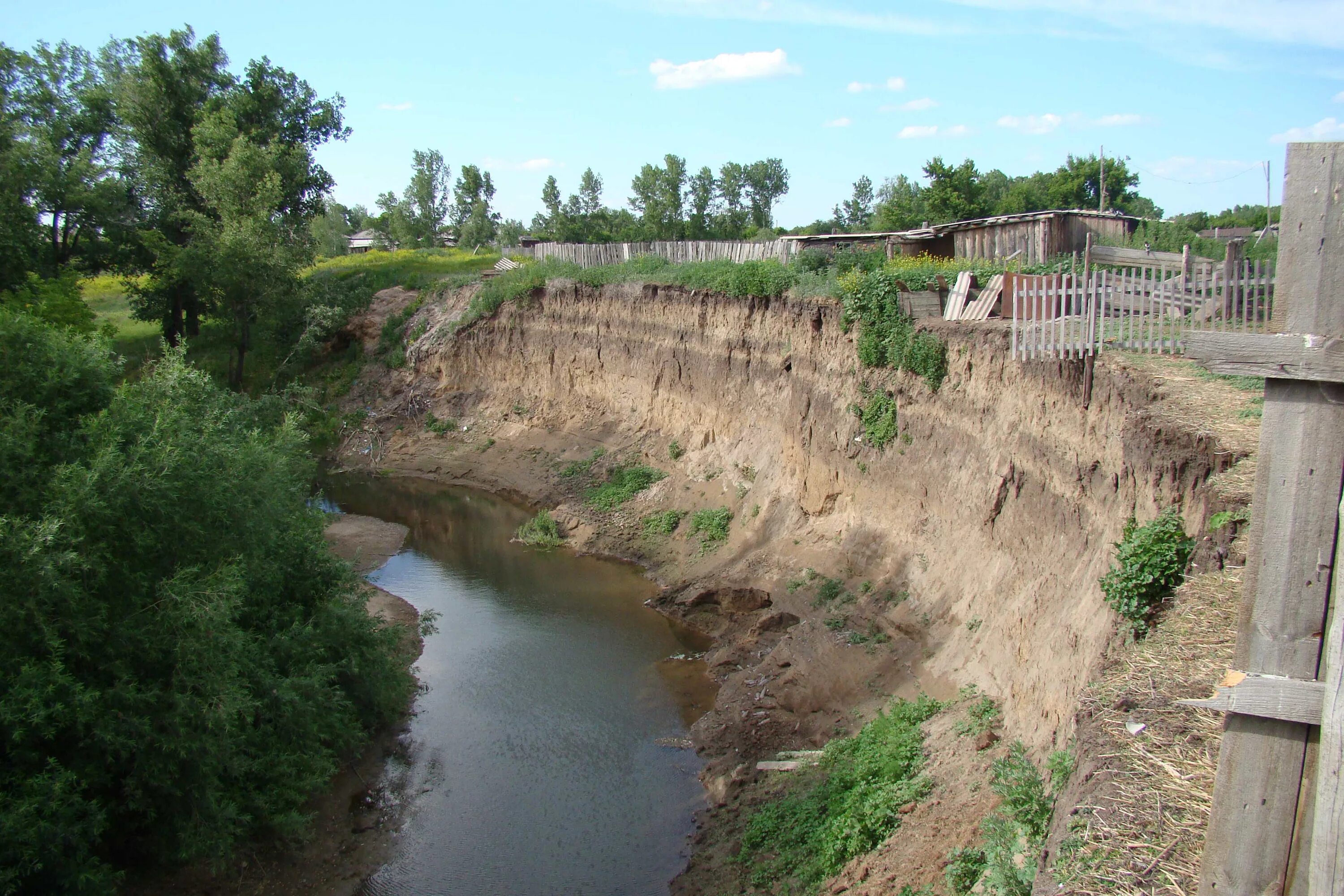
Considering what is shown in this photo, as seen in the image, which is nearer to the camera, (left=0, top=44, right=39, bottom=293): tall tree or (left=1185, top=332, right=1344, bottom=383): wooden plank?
(left=1185, top=332, right=1344, bottom=383): wooden plank

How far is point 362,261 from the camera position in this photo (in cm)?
5603

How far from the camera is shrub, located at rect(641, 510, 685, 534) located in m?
27.1

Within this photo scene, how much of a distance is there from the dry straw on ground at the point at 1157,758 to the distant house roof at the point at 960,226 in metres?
15.5

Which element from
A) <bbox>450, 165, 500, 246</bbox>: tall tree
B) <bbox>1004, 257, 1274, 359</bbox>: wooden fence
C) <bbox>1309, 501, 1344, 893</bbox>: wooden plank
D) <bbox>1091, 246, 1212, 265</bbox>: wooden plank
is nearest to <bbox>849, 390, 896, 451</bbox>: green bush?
<bbox>1004, 257, 1274, 359</bbox>: wooden fence

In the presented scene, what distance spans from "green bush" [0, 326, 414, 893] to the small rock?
966cm

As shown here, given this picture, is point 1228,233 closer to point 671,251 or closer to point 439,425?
point 671,251

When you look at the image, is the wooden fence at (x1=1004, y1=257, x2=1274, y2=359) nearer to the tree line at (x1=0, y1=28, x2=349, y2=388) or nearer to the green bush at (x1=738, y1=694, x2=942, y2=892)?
the green bush at (x1=738, y1=694, x2=942, y2=892)

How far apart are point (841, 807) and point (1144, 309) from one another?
7.90m

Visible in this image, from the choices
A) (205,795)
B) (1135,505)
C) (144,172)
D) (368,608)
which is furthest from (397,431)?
(1135,505)

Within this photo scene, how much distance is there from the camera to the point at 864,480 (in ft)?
70.8

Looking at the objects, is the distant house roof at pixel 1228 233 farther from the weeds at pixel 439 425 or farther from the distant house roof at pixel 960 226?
the weeds at pixel 439 425

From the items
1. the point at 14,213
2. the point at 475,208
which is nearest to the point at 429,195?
the point at 475,208

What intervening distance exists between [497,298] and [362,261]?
63.9 ft

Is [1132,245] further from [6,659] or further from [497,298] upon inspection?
[497,298]
